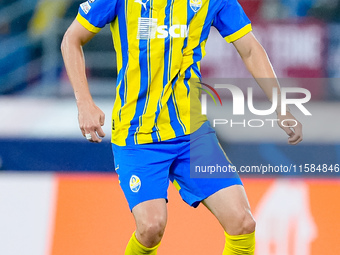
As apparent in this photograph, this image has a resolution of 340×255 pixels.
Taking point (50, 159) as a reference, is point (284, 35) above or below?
above

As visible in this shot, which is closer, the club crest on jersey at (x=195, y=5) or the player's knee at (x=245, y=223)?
the player's knee at (x=245, y=223)

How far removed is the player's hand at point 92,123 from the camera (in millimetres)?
2156

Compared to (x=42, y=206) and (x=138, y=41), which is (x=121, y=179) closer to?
(x=138, y=41)

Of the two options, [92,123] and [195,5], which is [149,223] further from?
[195,5]

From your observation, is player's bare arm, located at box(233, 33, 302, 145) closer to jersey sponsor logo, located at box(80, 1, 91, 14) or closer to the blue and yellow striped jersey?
the blue and yellow striped jersey

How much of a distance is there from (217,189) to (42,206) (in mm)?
1163

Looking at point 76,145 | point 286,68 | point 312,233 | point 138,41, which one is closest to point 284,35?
point 286,68

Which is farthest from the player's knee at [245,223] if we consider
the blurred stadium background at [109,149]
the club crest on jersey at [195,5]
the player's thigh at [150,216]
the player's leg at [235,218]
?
the club crest on jersey at [195,5]

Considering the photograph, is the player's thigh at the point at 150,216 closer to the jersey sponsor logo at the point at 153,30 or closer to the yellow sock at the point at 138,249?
the yellow sock at the point at 138,249

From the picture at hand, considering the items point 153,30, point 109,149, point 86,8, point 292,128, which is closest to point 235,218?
point 292,128

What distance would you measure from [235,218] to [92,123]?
0.61 metres

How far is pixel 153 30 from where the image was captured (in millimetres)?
2295

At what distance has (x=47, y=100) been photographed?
5273mm

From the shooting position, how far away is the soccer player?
2.27 m
